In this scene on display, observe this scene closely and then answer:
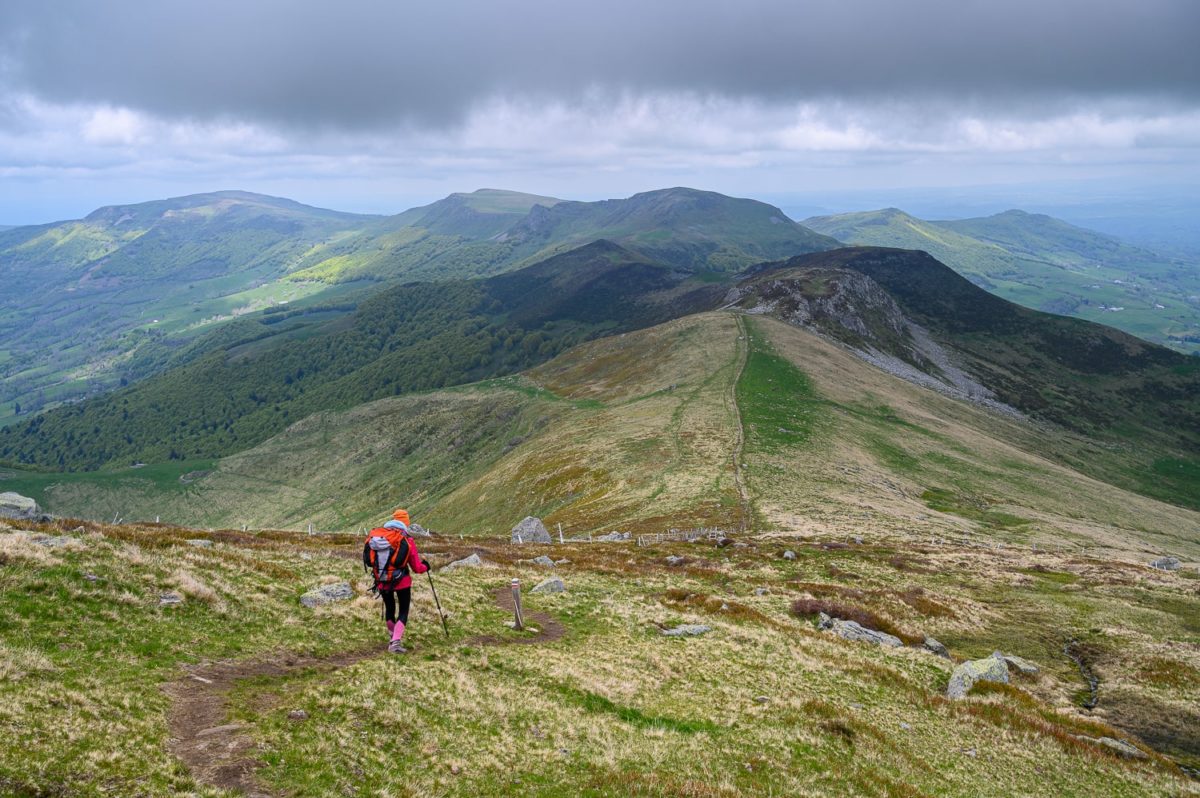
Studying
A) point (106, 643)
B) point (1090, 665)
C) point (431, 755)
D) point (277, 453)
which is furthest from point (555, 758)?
point (277, 453)

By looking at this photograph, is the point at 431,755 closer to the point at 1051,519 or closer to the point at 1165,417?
the point at 1051,519

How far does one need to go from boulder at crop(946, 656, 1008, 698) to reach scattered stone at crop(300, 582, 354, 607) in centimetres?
2456

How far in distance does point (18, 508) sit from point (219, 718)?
31.3 metres

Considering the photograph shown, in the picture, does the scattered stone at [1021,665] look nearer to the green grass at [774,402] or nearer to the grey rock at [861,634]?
the grey rock at [861,634]

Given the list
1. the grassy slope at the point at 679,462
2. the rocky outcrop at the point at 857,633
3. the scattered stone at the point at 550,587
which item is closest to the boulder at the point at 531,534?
the grassy slope at the point at 679,462

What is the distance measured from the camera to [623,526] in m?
64.2

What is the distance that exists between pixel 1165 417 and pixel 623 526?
7496 inches

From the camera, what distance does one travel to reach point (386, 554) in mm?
18984

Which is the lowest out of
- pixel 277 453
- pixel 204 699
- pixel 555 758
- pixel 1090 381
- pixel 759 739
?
pixel 277 453

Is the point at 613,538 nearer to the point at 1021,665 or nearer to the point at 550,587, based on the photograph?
the point at 550,587

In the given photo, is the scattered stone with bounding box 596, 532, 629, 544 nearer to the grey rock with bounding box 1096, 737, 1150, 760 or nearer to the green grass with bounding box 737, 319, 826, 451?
the green grass with bounding box 737, 319, 826, 451

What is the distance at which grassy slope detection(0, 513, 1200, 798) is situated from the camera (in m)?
12.9

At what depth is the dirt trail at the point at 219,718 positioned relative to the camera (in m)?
11.7

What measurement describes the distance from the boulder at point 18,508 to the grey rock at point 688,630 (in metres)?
34.0
